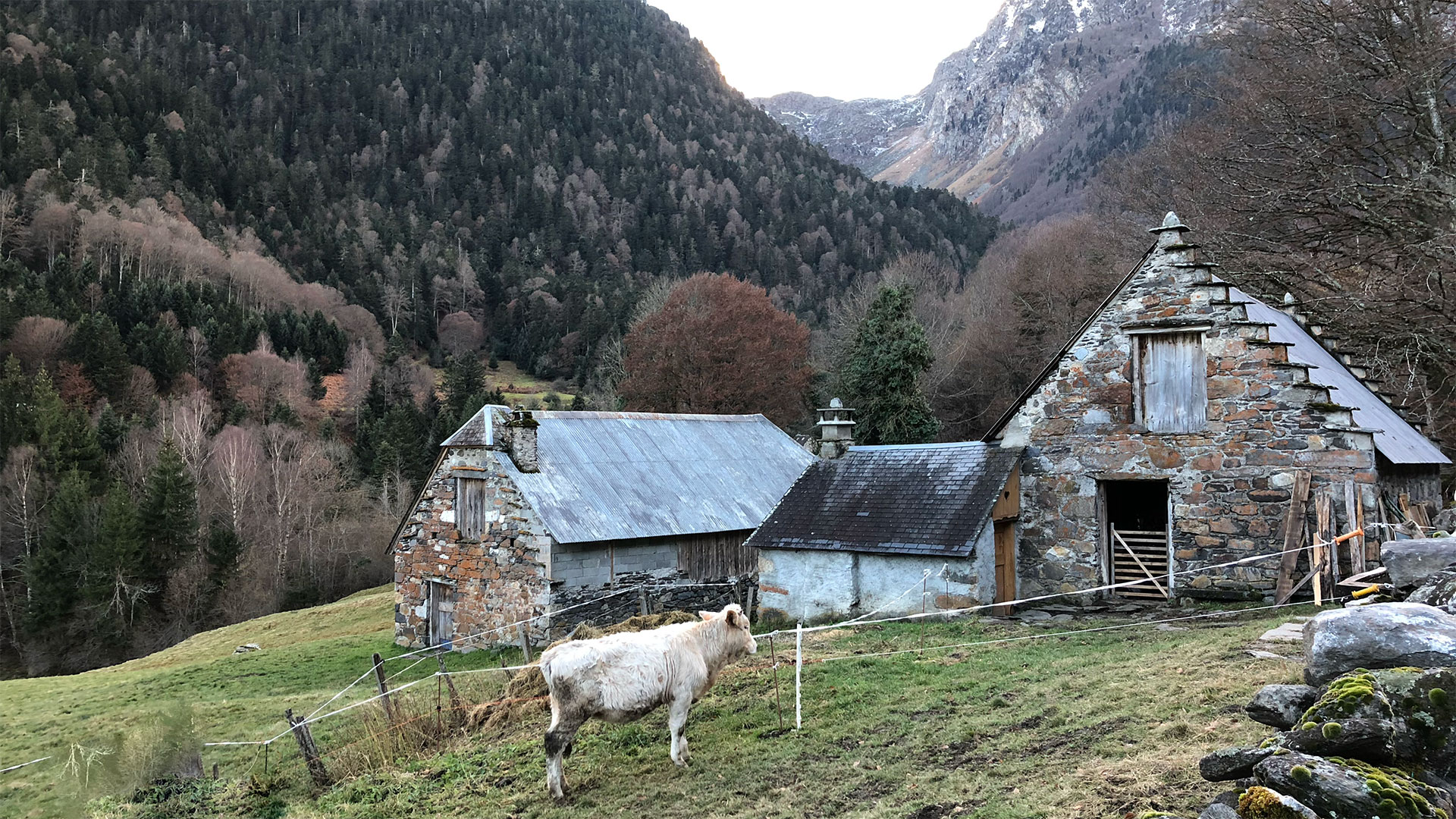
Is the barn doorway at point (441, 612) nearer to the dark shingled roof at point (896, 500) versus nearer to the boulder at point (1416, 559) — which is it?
the dark shingled roof at point (896, 500)

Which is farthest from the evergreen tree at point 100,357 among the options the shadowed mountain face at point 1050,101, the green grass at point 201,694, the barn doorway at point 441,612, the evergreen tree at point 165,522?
the shadowed mountain face at point 1050,101

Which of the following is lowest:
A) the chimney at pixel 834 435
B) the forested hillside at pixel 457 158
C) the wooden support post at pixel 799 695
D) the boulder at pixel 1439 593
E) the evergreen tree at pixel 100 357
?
the wooden support post at pixel 799 695

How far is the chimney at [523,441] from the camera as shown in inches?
859

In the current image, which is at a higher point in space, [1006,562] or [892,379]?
[892,379]

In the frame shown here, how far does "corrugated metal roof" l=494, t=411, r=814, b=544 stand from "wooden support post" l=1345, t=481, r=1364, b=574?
44.7 feet

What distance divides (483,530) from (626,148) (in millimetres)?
106815

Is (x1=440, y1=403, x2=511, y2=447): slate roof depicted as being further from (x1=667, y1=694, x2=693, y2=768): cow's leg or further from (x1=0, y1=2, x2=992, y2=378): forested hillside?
(x1=0, y1=2, x2=992, y2=378): forested hillside

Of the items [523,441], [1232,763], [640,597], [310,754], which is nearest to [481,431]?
[523,441]

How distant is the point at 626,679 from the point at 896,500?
35.5 ft

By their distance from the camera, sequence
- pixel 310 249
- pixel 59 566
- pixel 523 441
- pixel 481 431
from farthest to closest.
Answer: pixel 310 249, pixel 59 566, pixel 481 431, pixel 523 441

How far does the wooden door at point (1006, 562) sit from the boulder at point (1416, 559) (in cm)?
774

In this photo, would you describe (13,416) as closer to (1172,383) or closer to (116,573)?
(116,573)

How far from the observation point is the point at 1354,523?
14.0 m

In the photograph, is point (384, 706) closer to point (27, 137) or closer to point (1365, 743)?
point (1365, 743)
